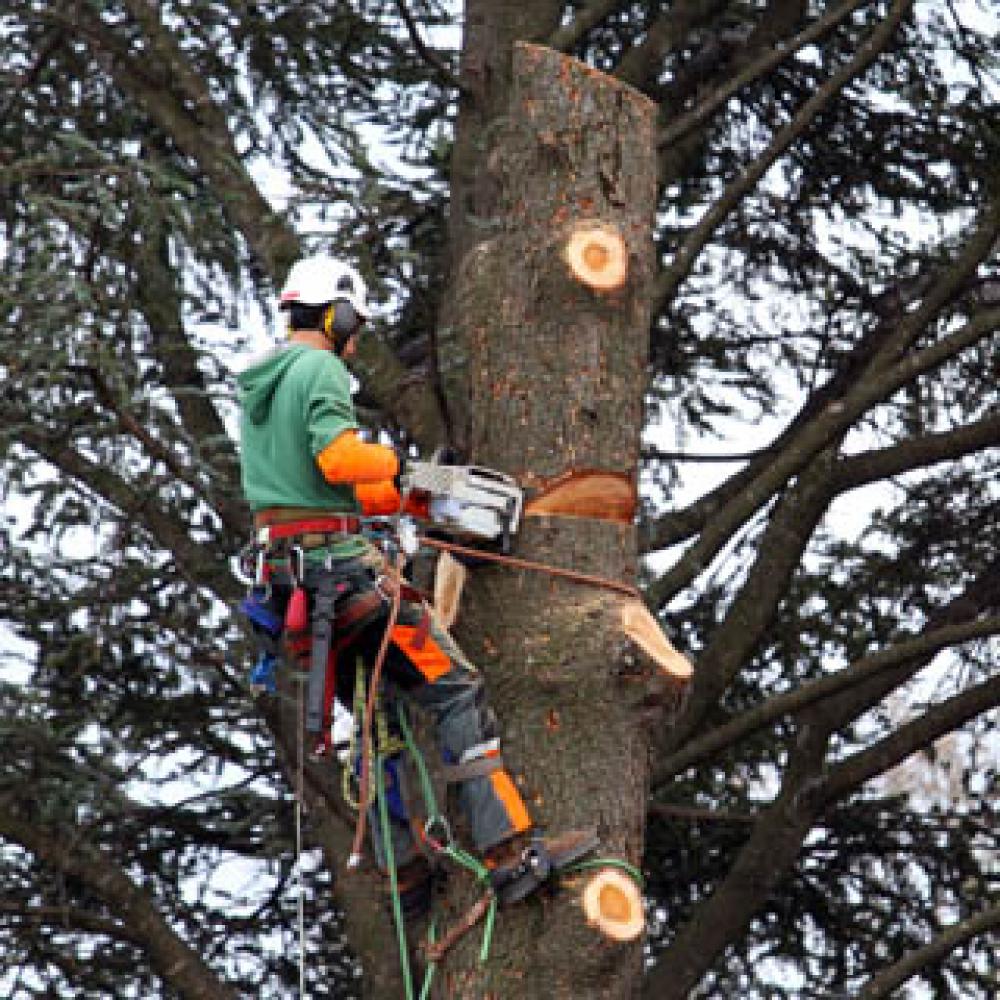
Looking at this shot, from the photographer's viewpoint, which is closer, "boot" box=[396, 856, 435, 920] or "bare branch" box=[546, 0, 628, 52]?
"boot" box=[396, 856, 435, 920]

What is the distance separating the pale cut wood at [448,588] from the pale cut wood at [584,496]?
10.3 inches

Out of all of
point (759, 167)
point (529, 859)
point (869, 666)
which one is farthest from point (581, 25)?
point (529, 859)

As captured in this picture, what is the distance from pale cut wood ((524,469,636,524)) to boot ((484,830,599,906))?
0.82 m

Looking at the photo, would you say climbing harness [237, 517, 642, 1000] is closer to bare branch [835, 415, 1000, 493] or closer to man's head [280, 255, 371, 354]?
man's head [280, 255, 371, 354]

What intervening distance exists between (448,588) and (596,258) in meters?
0.93

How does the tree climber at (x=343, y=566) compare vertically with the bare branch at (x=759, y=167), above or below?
below

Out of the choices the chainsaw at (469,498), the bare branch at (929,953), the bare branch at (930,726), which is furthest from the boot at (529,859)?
the bare branch at (930,726)

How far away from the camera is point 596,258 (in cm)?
573

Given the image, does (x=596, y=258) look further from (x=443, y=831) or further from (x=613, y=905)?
(x=613, y=905)

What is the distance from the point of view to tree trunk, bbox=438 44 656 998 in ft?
17.3

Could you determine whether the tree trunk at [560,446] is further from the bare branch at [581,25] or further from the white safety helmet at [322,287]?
the bare branch at [581,25]

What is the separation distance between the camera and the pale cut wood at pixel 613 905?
17.1 ft

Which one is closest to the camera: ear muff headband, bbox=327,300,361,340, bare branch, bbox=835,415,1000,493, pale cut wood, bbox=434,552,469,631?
pale cut wood, bbox=434,552,469,631

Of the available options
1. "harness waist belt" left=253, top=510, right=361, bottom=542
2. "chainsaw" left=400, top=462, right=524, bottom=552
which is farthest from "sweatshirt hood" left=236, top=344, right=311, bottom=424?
"chainsaw" left=400, top=462, right=524, bottom=552
